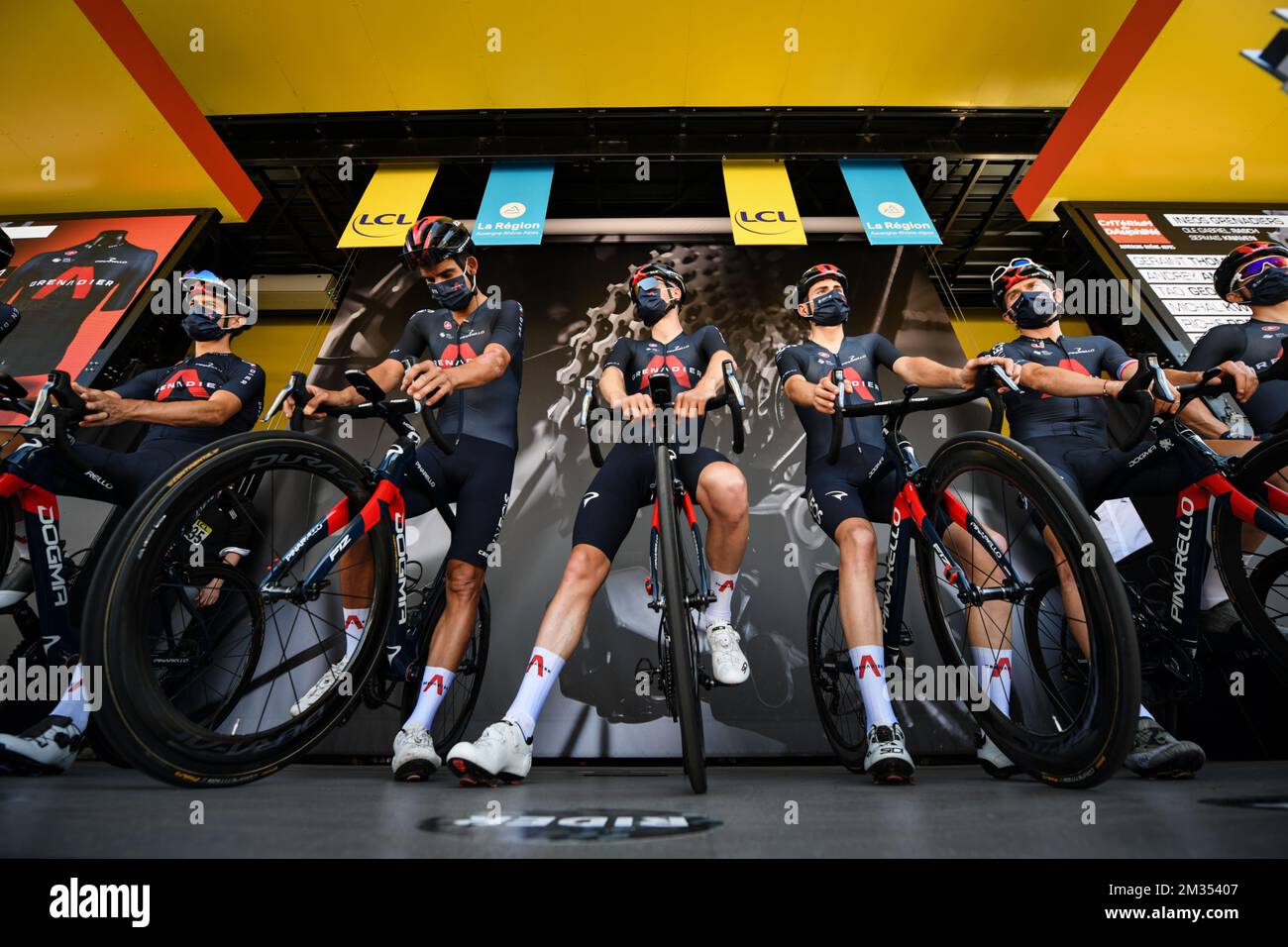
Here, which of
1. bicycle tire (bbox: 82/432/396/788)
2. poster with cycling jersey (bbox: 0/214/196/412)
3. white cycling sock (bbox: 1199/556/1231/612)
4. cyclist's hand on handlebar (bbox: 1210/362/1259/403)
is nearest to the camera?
bicycle tire (bbox: 82/432/396/788)

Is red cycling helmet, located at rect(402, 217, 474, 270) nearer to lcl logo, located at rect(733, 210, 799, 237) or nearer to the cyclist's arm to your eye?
the cyclist's arm

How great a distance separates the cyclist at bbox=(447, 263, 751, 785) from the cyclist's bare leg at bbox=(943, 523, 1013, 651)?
0.79 m

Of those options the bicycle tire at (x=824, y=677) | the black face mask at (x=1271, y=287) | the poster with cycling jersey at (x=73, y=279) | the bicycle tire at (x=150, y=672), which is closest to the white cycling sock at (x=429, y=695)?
the bicycle tire at (x=150, y=672)

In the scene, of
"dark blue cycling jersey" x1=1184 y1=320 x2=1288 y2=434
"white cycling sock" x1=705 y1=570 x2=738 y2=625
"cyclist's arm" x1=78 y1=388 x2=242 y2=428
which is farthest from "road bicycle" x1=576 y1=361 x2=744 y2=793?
"dark blue cycling jersey" x1=1184 y1=320 x2=1288 y2=434

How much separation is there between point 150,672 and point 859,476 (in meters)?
2.55

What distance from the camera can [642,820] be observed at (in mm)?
1392

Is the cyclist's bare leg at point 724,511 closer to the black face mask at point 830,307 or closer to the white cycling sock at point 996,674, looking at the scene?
the white cycling sock at point 996,674

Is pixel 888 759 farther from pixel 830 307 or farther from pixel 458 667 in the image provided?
pixel 830 307

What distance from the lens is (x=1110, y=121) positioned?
4211mm

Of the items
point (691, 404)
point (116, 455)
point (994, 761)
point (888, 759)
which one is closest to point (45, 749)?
point (116, 455)

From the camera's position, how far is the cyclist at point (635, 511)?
2.03 m

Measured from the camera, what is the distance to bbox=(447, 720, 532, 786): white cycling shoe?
74.5 inches

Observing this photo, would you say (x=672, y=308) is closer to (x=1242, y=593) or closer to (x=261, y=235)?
(x=1242, y=593)

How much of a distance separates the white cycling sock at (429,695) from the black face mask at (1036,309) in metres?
3.30
